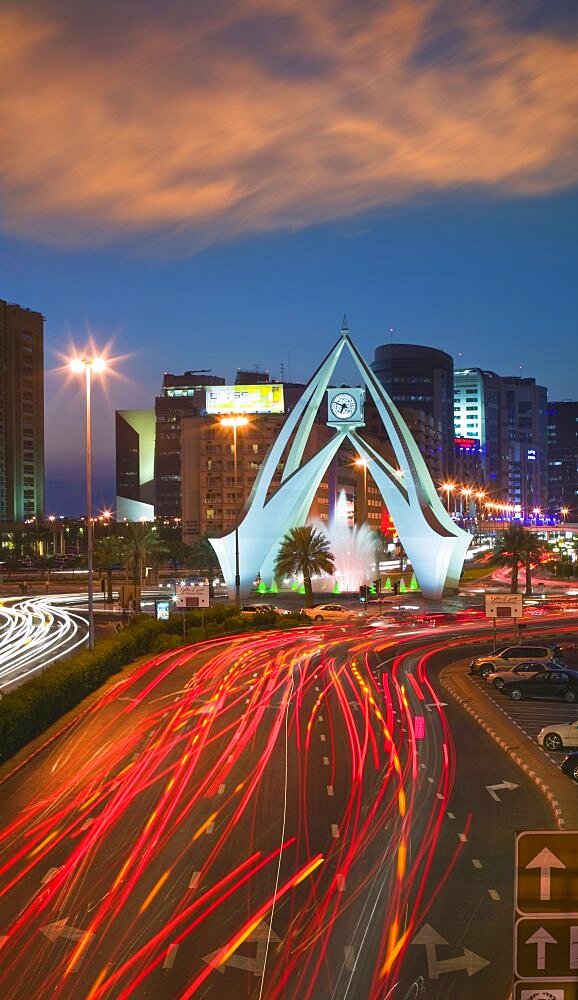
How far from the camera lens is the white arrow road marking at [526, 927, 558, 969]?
5617mm

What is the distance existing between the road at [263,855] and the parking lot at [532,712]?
63.2 inches

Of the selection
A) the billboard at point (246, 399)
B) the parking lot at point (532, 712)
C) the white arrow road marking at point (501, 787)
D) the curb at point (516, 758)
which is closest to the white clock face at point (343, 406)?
the billboard at point (246, 399)

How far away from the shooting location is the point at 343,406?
86.8 meters

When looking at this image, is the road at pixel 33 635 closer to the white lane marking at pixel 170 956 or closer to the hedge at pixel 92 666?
the hedge at pixel 92 666

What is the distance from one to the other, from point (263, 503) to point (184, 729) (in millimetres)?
46612

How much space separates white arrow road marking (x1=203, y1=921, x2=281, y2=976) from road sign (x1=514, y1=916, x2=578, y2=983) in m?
6.28

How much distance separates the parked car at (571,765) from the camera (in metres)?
20.0

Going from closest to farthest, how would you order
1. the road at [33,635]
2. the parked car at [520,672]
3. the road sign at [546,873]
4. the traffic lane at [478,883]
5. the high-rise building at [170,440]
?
1. the road sign at [546,873]
2. the traffic lane at [478,883]
3. the parked car at [520,672]
4. the road at [33,635]
5. the high-rise building at [170,440]

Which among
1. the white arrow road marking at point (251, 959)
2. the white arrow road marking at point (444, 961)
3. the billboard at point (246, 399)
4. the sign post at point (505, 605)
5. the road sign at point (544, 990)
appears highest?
the billboard at point (246, 399)

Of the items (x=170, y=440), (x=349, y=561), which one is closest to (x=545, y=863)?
(x=349, y=561)

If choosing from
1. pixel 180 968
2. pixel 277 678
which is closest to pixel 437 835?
pixel 180 968

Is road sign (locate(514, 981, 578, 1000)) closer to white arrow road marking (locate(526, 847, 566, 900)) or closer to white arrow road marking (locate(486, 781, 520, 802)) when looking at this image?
white arrow road marking (locate(526, 847, 566, 900))

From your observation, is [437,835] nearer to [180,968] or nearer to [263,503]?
[180,968]

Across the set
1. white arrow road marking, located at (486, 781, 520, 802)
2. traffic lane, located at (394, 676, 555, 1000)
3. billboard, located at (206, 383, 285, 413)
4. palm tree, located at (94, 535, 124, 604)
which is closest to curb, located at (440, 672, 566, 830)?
traffic lane, located at (394, 676, 555, 1000)
